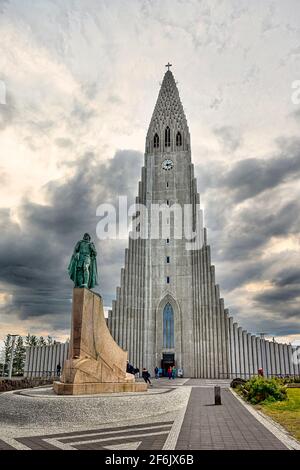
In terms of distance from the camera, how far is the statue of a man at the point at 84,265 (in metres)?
16.7

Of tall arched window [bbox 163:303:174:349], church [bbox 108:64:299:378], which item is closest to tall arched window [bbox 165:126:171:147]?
church [bbox 108:64:299:378]

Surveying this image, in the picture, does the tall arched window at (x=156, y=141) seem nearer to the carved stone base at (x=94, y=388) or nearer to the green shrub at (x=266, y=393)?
the carved stone base at (x=94, y=388)

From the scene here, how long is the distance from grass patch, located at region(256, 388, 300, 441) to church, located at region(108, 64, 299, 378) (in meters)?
26.9

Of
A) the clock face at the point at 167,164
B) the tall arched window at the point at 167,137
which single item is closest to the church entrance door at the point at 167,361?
the clock face at the point at 167,164

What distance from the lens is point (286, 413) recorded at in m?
10.5

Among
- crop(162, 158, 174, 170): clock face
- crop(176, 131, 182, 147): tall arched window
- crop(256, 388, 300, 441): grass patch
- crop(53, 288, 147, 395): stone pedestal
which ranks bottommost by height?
crop(256, 388, 300, 441): grass patch

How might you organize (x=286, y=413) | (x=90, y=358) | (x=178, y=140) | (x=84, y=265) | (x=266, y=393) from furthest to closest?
(x=178, y=140)
(x=84, y=265)
(x=90, y=358)
(x=266, y=393)
(x=286, y=413)

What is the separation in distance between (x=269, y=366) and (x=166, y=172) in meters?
26.3

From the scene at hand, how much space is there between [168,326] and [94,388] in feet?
89.3

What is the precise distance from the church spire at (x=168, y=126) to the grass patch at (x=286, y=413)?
1579 inches

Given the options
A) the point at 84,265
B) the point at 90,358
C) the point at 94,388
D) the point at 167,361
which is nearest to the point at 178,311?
the point at 167,361

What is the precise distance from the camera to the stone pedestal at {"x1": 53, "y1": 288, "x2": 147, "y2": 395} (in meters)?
14.4

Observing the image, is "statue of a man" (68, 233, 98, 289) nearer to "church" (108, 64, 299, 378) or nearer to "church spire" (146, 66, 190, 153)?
"church" (108, 64, 299, 378)

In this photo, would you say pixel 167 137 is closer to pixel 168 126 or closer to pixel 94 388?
pixel 168 126
